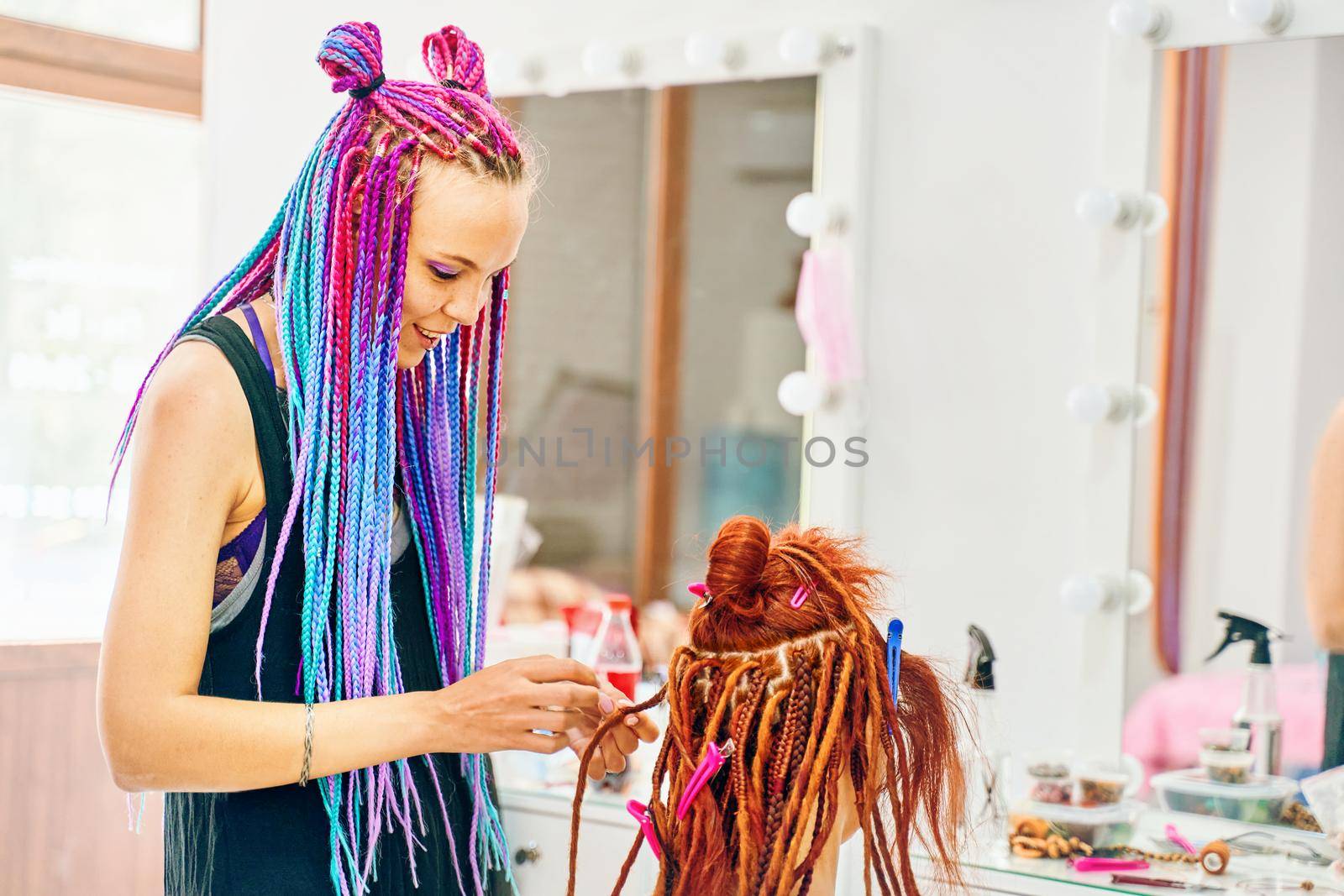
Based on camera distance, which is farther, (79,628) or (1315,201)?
(79,628)

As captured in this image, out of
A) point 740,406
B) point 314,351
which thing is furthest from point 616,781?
point 314,351

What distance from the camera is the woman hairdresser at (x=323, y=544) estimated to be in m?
0.94

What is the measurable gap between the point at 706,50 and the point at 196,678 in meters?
1.11

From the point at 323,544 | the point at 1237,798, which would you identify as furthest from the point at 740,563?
the point at 1237,798

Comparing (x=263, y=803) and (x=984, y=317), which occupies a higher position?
(x=984, y=317)

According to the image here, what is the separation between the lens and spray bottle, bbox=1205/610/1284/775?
1.46m

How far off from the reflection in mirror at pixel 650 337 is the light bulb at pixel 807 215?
3 centimetres

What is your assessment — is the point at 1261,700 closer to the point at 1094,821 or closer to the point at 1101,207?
the point at 1094,821

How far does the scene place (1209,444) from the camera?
149 cm

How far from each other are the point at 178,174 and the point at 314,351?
4.61 feet

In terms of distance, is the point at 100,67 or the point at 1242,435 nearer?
the point at 1242,435

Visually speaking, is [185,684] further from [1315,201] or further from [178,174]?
[178,174]

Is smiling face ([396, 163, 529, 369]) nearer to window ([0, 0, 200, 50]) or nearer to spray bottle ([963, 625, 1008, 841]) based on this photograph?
spray bottle ([963, 625, 1008, 841])

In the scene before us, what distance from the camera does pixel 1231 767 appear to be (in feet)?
4.81
